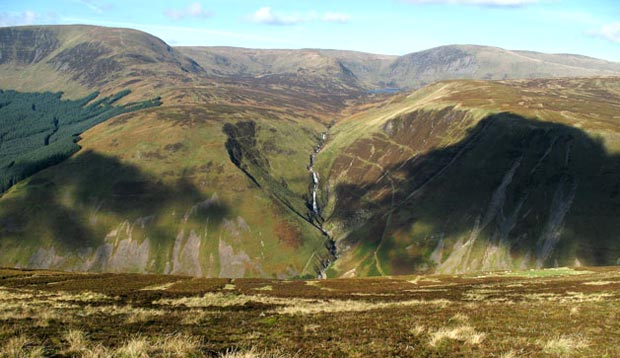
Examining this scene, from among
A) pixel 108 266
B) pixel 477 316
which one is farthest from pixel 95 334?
pixel 108 266

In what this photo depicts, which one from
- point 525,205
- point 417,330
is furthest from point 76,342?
point 525,205

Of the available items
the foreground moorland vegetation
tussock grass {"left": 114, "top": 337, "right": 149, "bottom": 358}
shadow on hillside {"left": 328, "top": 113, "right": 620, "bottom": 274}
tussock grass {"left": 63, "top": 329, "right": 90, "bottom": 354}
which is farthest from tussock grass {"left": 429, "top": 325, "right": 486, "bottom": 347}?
shadow on hillside {"left": 328, "top": 113, "right": 620, "bottom": 274}

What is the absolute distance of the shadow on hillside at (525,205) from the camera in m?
148

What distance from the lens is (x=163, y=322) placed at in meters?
19.9

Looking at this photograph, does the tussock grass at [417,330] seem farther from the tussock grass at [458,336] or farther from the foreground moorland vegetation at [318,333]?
the tussock grass at [458,336]

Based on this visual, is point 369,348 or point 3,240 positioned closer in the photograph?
point 369,348

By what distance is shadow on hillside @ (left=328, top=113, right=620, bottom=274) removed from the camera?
148 meters

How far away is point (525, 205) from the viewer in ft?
544

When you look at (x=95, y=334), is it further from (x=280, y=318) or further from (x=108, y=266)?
(x=108, y=266)

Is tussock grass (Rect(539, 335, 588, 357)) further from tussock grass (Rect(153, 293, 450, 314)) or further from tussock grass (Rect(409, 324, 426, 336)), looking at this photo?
tussock grass (Rect(153, 293, 450, 314))

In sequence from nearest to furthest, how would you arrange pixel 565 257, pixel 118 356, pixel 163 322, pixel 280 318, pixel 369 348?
1. pixel 118 356
2. pixel 369 348
3. pixel 163 322
4. pixel 280 318
5. pixel 565 257

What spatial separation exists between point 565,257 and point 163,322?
164301 mm

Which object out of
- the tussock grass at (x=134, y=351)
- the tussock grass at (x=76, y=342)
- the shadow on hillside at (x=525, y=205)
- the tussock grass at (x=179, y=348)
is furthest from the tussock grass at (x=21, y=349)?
the shadow on hillside at (x=525, y=205)

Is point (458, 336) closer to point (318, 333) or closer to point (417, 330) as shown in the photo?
point (417, 330)
